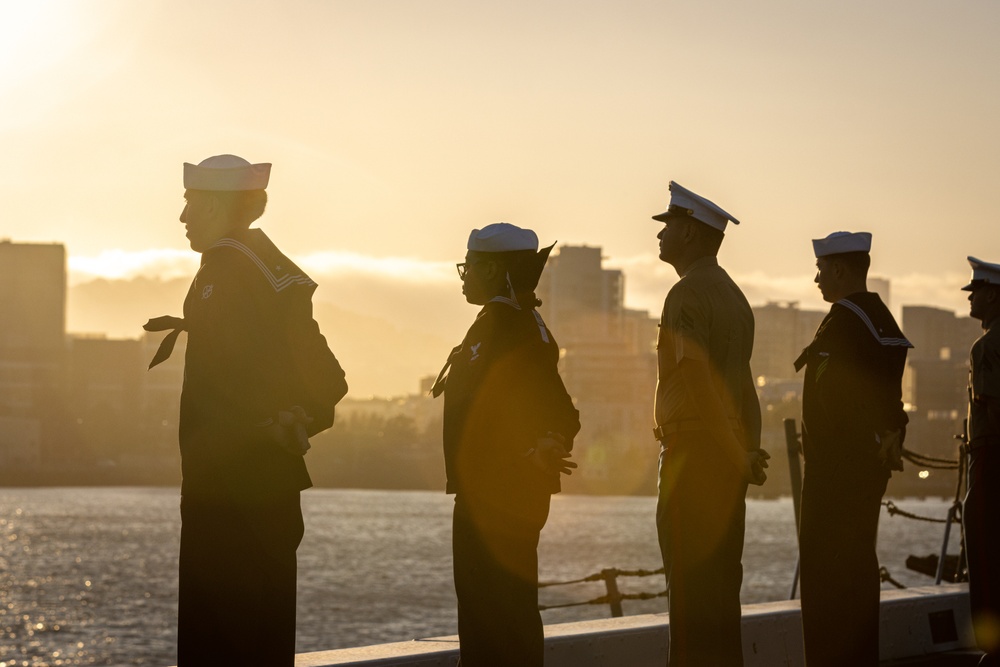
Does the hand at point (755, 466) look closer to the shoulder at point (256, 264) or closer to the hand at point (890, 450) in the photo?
the hand at point (890, 450)

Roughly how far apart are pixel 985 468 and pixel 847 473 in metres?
1.54

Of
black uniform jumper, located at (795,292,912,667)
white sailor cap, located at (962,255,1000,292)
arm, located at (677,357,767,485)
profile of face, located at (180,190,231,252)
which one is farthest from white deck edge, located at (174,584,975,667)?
white sailor cap, located at (962,255,1000,292)

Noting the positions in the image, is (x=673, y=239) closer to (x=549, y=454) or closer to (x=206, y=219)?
(x=549, y=454)

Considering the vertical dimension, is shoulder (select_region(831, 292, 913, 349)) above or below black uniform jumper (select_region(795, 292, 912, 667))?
above

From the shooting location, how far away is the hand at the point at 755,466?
5609 millimetres

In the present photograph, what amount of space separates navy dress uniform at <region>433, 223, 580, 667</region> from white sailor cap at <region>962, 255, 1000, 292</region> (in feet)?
11.6

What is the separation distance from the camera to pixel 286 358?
4.62 m

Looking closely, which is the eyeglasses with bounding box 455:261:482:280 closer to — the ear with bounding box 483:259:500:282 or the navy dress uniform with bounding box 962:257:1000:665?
the ear with bounding box 483:259:500:282

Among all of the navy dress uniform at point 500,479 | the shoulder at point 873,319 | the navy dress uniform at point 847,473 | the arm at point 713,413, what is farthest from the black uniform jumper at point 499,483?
the shoulder at point 873,319

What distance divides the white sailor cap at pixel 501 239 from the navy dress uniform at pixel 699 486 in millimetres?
821

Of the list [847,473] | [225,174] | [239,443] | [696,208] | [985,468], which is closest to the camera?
[239,443]

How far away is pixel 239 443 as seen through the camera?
4531mm

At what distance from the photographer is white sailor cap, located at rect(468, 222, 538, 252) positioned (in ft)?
17.2

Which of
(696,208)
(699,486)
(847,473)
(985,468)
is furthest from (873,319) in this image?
(985,468)
